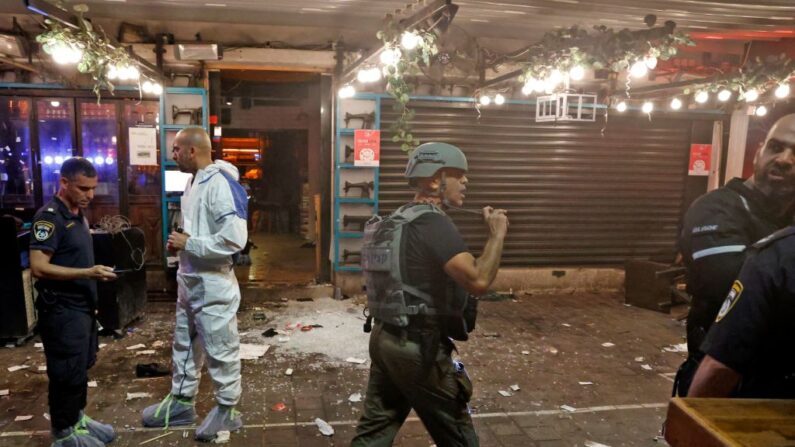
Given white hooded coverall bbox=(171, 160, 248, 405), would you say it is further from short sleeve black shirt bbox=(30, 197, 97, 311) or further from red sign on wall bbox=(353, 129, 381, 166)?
red sign on wall bbox=(353, 129, 381, 166)

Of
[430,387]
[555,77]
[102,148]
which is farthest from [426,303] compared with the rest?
[102,148]

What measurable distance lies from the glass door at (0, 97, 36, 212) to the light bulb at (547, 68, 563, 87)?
8.38 meters

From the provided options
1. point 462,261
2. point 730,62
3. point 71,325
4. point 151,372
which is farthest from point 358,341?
point 730,62

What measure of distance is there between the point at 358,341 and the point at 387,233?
13.5 feet

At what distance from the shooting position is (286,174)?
18891 mm

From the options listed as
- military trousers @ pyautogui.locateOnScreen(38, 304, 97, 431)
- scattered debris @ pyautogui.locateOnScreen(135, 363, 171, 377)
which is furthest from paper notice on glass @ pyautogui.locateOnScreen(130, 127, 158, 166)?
military trousers @ pyautogui.locateOnScreen(38, 304, 97, 431)

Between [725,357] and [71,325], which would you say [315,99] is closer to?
[71,325]

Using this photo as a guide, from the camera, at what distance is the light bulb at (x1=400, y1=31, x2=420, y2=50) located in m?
5.17

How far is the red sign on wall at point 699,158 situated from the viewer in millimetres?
10281

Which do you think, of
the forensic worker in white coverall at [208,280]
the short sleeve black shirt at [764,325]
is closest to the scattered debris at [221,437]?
the forensic worker in white coverall at [208,280]

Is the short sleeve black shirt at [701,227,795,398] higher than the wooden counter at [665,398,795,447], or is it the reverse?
the short sleeve black shirt at [701,227,795,398]

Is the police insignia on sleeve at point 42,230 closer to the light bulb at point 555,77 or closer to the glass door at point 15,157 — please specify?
the glass door at point 15,157

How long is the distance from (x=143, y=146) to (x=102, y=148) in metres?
0.89

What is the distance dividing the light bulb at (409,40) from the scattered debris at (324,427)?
3.83 m
